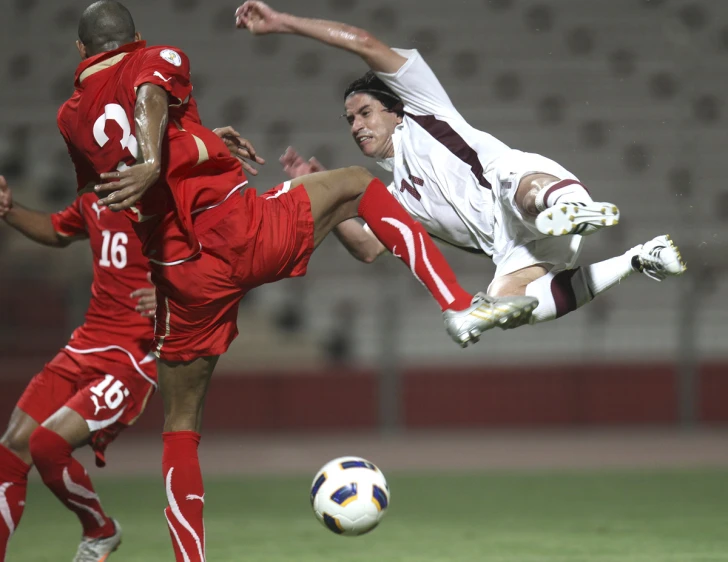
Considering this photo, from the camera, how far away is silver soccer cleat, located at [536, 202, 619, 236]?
14.8 ft

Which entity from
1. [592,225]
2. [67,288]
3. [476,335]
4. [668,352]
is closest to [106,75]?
[476,335]

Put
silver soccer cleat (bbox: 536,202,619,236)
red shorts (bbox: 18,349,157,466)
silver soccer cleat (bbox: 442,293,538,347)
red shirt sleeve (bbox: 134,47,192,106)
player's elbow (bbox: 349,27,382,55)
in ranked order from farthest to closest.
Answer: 1. red shorts (bbox: 18,349,157,466)
2. player's elbow (bbox: 349,27,382,55)
3. silver soccer cleat (bbox: 536,202,619,236)
4. silver soccer cleat (bbox: 442,293,538,347)
5. red shirt sleeve (bbox: 134,47,192,106)

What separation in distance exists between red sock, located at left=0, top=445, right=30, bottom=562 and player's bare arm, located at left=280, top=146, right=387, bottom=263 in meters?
2.02

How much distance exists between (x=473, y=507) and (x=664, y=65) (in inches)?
374

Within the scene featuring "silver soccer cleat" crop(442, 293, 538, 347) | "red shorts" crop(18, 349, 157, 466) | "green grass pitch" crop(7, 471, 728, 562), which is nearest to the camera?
"silver soccer cleat" crop(442, 293, 538, 347)

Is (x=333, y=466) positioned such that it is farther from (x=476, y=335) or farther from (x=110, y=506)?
(x=110, y=506)

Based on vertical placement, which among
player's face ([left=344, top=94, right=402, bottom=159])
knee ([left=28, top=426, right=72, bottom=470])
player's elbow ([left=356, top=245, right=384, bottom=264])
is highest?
player's face ([left=344, top=94, right=402, bottom=159])

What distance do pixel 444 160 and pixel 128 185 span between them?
1.95 m

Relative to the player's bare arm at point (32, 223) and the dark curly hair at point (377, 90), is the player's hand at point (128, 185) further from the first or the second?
the player's bare arm at point (32, 223)

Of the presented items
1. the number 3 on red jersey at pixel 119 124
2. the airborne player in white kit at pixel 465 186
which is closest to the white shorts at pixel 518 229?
the airborne player in white kit at pixel 465 186

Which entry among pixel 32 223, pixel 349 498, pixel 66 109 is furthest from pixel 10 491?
pixel 66 109

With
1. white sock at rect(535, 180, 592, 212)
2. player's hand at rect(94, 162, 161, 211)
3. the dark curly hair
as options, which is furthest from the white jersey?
player's hand at rect(94, 162, 161, 211)

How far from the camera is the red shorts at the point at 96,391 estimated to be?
5.38 meters

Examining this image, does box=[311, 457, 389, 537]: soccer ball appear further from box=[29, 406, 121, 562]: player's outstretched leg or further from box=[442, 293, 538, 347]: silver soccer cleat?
box=[29, 406, 121, 562]: player's outstretched leg
